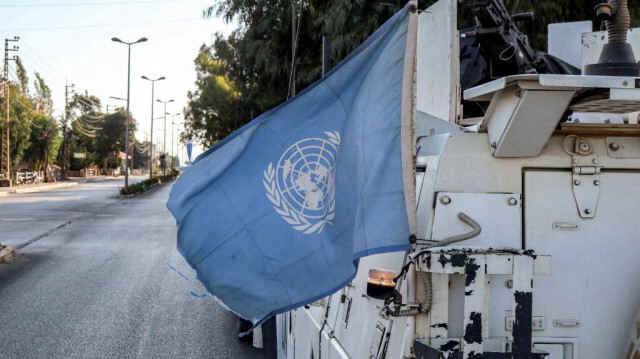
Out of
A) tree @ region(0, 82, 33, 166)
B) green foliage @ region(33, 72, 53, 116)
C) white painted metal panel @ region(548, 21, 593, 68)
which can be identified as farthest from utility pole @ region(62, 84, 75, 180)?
white painted metal panel @ region(548, 21, 593, 68)

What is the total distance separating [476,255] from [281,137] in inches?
43.4

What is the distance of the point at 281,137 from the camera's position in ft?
10.8

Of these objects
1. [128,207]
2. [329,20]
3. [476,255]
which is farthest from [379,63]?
[128,207]

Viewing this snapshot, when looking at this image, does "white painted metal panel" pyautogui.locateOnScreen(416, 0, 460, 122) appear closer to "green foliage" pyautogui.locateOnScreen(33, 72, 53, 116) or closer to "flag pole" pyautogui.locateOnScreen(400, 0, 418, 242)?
"flag pole" pyautogui.locateOnScreen(400, 0, 418, 242)

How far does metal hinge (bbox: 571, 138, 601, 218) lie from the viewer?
2889mm

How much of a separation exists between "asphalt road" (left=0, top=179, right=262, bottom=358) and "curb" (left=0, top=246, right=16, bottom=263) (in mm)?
154

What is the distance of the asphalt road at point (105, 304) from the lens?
25.3 ft

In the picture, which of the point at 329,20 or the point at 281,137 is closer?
the point at 281,137

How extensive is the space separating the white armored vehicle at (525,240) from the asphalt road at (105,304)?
4.97 m

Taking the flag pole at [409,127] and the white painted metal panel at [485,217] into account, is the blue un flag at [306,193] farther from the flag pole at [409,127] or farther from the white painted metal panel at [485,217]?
the white painted metal panel at [485,217]

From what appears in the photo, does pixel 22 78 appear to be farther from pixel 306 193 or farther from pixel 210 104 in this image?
pixel 306 193

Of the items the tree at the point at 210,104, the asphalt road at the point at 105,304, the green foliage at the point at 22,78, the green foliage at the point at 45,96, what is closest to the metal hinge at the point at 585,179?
the asphalt road at the point at 105,304

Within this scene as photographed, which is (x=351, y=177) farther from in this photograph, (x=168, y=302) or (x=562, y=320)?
(x=168, y=302)

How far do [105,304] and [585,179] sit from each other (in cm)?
823
